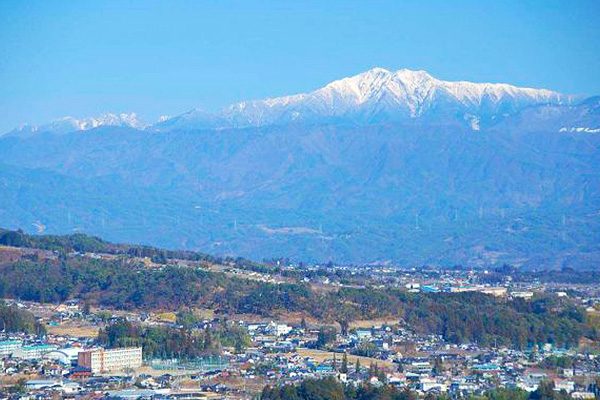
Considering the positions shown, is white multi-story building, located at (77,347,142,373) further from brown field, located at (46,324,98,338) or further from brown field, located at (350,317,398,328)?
brown field, located at (350,317,398,328)

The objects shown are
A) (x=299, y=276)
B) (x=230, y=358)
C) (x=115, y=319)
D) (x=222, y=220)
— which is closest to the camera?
(x=230, y=358)

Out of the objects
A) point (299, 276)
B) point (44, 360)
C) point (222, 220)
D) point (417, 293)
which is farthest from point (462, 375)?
point (222, 220)

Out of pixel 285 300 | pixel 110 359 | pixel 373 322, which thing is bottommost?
pixel 110 359

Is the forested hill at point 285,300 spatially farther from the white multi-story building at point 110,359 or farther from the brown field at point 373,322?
the white multi-story building at point 110,359

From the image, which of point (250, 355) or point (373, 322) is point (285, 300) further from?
point (250, 355)

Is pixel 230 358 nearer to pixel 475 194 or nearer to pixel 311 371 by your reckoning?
pixel 311 371

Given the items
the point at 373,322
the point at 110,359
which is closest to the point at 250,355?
the point at 110,359

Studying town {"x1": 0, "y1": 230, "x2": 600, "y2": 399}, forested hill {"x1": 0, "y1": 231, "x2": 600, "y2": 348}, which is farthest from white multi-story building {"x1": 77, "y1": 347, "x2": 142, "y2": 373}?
forested hill {"x1": 0, "y1": 231, "x2": 600, "y2": 348}
